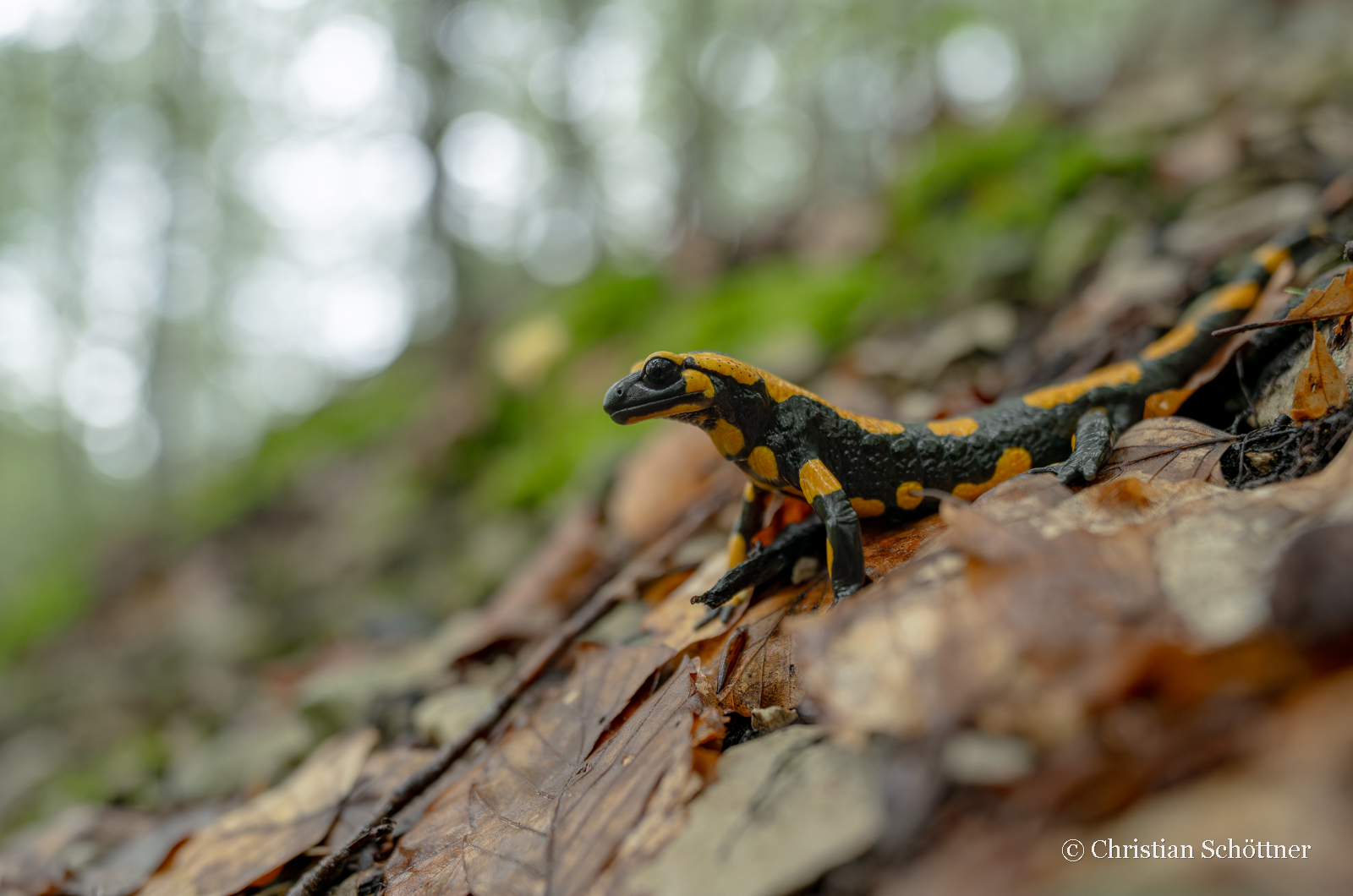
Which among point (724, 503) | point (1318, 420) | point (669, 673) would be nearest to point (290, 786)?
point (669, 673)

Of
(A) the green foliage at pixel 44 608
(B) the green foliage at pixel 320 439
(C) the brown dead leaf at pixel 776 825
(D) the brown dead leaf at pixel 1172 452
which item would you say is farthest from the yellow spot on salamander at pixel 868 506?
(A) the green foliage at pixel 44 608

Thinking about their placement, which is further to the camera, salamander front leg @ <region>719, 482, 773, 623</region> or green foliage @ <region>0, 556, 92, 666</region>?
green foliage @ <region>0, 556, 92, 666</region>

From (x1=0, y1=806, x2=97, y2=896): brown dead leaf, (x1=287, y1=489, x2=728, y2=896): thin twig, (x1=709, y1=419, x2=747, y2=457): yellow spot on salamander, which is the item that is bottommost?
(x1=287, y1=489, x2=728, y2=896): thin twig

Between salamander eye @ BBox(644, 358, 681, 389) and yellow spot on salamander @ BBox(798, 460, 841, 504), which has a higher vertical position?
salamander eye @ BBox(644, 358, 681, 389)

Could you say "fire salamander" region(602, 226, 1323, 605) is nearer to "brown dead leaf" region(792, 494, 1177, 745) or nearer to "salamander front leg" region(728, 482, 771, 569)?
"salamander front leg" region(728, 482, 771, 569)

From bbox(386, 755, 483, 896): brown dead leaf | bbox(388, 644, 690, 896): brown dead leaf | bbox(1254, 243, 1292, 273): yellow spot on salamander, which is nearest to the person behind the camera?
bbox(388, 644, 690, 896): brown dead leaf

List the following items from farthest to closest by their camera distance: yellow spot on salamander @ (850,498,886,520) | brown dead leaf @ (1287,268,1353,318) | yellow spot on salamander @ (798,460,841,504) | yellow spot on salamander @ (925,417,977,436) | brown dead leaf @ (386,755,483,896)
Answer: yellow spot on salamander @ (925,417,977,436)
yellow spot on salamander @ (850,498,886,520)
yellow spot on salamander @ (798,460,841,504)
brown dead leaf @ (1287,268,1353,318)
brown dead leaf @ (386,755,483,896)

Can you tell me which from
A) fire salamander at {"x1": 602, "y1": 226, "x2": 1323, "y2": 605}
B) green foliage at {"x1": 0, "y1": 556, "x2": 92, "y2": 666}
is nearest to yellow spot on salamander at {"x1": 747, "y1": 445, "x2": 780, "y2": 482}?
fire salamander at {"x1": 602, "y1": 226, "x2": 1323, "y2": 605}
